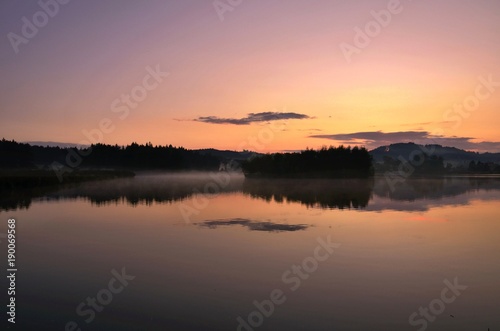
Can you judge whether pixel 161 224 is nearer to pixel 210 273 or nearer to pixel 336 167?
pixel 210 273

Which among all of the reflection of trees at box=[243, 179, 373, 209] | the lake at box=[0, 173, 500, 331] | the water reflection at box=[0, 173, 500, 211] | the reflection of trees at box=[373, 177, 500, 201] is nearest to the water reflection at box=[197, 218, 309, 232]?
the lake at box=[0, 173, 500, 331]

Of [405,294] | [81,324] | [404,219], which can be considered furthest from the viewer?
[404,219]

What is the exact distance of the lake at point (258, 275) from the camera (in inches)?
382

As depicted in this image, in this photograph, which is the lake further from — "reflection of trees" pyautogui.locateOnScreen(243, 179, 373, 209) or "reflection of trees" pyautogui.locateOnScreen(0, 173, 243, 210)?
"reflection of trees" pyautogui.locateOnScreen(0, 173, 243, 210)

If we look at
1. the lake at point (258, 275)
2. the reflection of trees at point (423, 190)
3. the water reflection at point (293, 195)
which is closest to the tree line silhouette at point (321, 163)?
the reflection of trees at point (423, 190)

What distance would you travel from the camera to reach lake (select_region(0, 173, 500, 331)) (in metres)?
9.70

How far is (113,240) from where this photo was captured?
771 inches

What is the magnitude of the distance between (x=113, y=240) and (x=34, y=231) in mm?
5476

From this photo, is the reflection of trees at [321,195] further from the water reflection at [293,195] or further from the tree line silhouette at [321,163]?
the tree line silhouette at [321,163]

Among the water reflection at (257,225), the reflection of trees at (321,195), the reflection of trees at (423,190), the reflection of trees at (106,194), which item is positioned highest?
the reflection of trees at (423,190)

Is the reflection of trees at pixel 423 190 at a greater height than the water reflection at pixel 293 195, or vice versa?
the reflection of trees at pixel 423 190

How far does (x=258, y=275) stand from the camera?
43.8 feet

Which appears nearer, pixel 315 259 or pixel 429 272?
pixel 429 272

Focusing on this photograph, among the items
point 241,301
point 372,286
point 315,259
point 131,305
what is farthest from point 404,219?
point 131,305
